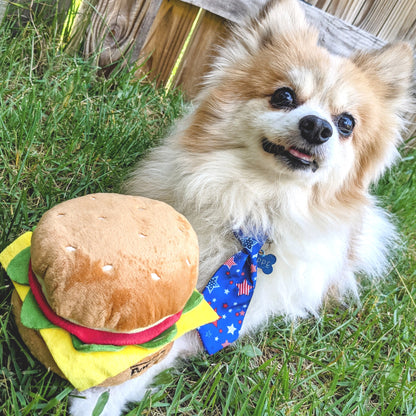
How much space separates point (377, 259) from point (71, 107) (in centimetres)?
212

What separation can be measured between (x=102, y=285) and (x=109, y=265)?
0.06m

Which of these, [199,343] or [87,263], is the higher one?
[87,263]

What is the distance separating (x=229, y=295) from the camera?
1847mm

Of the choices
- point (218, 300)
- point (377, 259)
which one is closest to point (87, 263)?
point (218, 300)

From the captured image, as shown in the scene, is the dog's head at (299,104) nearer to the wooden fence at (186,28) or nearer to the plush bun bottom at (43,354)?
the wooden fence at (186,28)

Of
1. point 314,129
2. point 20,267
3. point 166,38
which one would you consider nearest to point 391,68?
point 314,129

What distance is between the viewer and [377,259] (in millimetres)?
2719

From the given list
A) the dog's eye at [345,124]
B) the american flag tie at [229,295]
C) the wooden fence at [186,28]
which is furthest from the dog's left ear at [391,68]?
the american flag tie at [229,295]

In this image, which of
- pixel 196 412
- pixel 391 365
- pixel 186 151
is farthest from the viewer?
pixel 391 365

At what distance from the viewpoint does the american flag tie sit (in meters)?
1.82

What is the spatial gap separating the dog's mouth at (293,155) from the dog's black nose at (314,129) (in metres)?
0.07

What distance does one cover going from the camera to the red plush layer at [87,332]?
4.02 ft

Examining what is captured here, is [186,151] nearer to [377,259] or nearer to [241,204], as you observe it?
[241,204]

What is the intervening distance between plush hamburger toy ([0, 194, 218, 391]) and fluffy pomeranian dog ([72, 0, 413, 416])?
530mm
